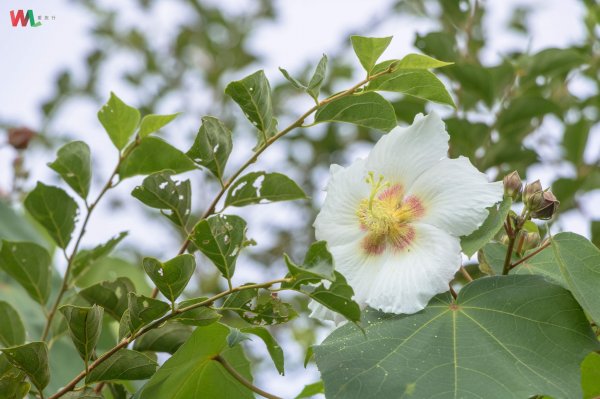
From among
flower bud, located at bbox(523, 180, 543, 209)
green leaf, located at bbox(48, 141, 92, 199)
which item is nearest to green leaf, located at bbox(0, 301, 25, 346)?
green leaf, located at bbox(48, 141, 92, 199)

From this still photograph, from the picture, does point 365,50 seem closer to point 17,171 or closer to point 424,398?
point 424,398

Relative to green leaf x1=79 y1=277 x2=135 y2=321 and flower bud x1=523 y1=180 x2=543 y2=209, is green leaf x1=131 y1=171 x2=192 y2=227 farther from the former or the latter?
flower bud x1=523 y1=180 x2=543 y2=209

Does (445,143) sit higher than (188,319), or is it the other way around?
(445,143)

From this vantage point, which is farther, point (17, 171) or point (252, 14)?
point (252, 14)

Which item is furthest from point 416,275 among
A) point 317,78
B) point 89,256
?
point 89,256

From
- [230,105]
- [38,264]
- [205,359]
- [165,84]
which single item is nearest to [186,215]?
[205,359]

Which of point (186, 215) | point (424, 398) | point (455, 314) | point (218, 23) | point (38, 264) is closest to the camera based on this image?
point (424, 398)

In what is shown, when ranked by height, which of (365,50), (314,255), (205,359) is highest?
(365,50)

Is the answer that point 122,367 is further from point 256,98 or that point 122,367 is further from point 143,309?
point 256,98

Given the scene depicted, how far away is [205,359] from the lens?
87 cm

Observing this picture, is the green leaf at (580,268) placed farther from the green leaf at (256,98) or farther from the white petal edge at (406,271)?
the green leaf at (256,98)

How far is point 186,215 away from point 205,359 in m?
0.16

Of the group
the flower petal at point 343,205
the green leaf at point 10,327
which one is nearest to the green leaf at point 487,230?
the flower petal at point 343,205

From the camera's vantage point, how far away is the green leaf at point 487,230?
0.78 meters
